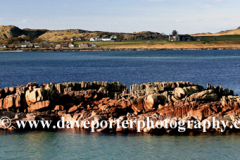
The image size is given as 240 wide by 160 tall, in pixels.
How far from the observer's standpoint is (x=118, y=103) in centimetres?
2292

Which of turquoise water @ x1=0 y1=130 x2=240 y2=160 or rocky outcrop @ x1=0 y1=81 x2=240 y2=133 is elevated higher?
rocky outcrop @ x1=0 y1=81 x2=240 y2=133

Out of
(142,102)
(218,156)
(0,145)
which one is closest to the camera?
(218,156)

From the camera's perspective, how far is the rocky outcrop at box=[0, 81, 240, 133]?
69.9ft

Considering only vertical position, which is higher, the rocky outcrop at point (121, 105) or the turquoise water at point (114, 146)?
the rocky outcrop at point (121, 105)

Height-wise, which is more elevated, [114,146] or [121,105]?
[121,105]

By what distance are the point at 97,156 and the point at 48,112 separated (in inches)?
273

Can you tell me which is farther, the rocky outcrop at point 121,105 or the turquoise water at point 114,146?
the rocky outcrop at point 121,105

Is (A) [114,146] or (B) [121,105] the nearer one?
(A) [114,146]

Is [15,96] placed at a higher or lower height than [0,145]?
higher

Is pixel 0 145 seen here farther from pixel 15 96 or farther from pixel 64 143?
pixel 15 96

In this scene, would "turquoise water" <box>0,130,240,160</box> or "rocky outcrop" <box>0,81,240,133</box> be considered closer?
"turquoise water" <box>0,130,240,160</box>

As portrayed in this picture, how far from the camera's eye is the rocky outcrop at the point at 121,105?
21.3 m

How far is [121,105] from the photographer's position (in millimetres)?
22812

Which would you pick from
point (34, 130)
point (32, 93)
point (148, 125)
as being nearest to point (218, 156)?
point (148, 125)
